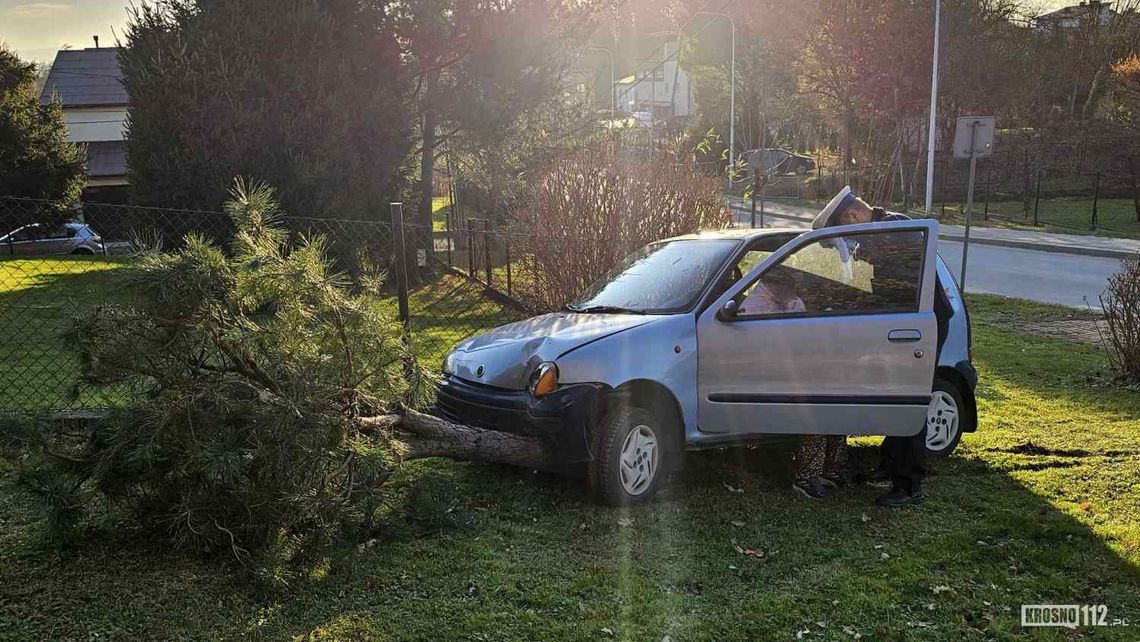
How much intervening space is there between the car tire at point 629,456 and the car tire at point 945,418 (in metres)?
2.10

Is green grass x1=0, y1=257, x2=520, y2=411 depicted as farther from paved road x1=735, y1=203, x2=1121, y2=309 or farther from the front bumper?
paved road x1=735, y1=203, x2=1121, y2=309

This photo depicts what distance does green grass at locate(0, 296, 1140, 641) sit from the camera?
3484mm

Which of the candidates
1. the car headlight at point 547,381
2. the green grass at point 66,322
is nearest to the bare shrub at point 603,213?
the green grass at point 66,322

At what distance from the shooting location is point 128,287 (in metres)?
3.72

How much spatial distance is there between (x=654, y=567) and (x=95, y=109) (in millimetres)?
40544

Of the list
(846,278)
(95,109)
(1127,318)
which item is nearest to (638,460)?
(846,278)

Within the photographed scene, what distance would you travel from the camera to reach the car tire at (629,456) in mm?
4672

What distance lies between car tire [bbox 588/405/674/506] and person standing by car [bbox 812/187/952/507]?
1.38 meters

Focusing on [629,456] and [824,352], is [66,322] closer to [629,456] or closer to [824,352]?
[629,456]

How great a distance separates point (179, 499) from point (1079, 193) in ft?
122

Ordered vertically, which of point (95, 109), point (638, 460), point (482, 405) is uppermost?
point (95, 109)

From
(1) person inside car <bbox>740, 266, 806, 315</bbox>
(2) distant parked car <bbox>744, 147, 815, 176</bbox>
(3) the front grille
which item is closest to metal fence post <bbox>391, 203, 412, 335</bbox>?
(3) the front grille

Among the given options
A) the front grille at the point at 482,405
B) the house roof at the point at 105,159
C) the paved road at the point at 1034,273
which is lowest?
the paved road at the point at 1034,273

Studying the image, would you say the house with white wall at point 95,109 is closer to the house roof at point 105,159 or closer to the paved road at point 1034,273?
the house roof at point 105,159
